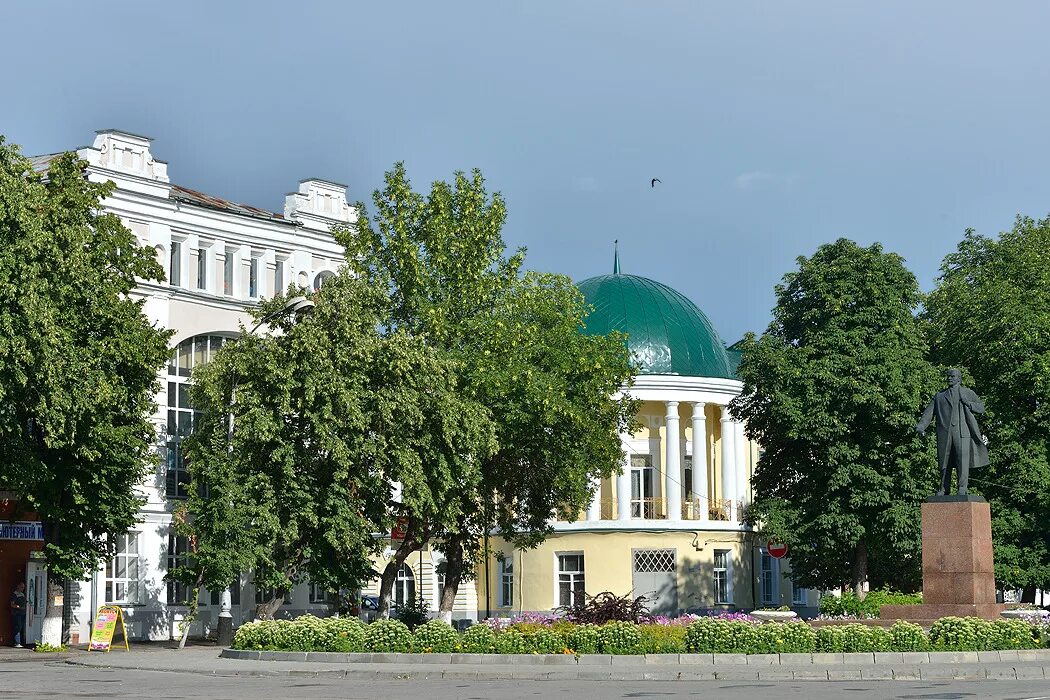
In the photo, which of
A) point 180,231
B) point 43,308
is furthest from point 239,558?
point 180,231

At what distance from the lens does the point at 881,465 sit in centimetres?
4847

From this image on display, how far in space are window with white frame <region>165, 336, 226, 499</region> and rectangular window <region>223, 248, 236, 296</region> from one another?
2054mm

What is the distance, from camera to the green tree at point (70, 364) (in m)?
33.8

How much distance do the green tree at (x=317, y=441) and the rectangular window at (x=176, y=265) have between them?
10975mm

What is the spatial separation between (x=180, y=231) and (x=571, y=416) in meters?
16.0

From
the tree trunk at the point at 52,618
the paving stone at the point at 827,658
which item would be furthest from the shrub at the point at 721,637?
the tree trunk at the point at 52,618

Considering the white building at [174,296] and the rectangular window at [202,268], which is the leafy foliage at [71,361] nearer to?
the white building at [174,296]

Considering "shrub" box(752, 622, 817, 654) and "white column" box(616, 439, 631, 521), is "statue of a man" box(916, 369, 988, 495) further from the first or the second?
"white column" box(616, 439, 631, 521)

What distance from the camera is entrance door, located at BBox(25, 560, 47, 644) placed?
140ft

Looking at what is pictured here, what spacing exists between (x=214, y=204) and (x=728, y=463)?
25.2 meters

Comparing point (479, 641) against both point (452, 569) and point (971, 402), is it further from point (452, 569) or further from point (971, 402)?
point (452, 569)

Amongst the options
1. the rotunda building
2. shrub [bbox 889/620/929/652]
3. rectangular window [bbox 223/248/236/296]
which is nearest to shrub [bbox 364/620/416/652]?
shrub [bbox 889/620/929/652]

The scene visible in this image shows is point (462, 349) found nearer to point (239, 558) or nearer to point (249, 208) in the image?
point (239, 558)

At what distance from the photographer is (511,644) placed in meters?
28.6
